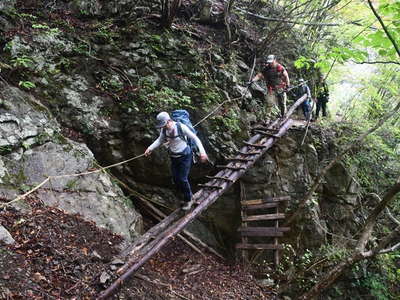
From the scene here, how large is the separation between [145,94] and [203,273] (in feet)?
16.4

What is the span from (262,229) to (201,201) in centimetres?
276

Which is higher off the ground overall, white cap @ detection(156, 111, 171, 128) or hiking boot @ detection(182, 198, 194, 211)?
white cap @ detection(156, 111, 171, 128)

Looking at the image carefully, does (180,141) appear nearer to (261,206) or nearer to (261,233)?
(261,206)

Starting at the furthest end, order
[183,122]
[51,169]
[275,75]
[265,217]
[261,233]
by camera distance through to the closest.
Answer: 1. [275,75]
2. [265,217]
3. [261,233]
4. [51,169]
5. [183,122]

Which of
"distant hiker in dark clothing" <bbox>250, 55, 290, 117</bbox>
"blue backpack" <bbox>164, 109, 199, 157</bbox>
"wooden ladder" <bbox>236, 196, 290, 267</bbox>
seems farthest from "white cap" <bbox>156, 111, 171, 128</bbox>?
"distant hiker in dark clothing" <bbox>250, 55, 290, 117</bbox>

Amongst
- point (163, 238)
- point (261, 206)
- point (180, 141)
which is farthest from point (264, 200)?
point (163, 238)

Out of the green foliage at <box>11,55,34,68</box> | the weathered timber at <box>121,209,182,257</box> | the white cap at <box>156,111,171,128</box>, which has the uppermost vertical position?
the green foliage at <box>11,55,34,68</box>

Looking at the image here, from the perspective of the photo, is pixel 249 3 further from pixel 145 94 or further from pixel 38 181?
pixel 38 181

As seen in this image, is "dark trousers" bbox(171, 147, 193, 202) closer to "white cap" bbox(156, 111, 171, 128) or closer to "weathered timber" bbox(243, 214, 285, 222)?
"white cap" bbox(156, 111, 171, 128)

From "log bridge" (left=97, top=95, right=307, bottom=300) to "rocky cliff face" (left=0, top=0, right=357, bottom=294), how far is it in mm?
503

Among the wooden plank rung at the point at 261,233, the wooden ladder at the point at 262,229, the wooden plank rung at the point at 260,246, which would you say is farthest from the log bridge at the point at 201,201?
the wooden plank rung at the point at 260,246

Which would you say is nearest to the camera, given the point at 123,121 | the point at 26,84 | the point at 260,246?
the point at 26,84

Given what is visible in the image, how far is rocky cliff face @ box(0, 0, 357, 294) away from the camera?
20.8ft

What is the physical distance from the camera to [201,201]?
666 centimetres
